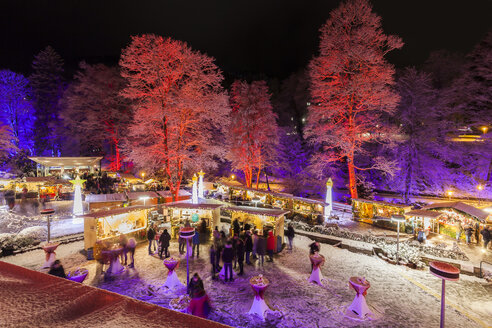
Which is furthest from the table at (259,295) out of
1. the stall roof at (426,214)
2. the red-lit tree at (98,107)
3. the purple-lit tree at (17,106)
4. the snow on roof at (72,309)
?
the purple-lit tree at (17,106)

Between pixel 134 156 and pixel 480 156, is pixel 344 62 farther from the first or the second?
pixel 134 156

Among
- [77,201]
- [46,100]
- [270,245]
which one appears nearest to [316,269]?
[270,245]

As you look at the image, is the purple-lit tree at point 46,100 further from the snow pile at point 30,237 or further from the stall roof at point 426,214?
the stall roof at point 426,214

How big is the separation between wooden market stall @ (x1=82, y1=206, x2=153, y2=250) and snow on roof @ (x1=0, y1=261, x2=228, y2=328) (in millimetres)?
9823

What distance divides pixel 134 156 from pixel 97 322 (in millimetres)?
17127

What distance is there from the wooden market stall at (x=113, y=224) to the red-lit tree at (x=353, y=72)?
45.5 feet

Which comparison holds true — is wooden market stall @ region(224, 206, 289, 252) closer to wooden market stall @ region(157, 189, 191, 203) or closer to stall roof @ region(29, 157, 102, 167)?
wooden market stall @ region(157, 189, 191, 203)

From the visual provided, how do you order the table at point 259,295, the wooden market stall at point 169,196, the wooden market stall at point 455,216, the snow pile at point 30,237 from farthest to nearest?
the wooden market stall at point 169,196, the wooden market stall at point 455,216, the snow pile at point 30,237, the table at point 259,295

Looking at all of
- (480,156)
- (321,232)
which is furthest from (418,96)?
(321,232)

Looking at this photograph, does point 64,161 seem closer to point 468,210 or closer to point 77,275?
point 77,275

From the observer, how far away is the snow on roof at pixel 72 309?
1.47m

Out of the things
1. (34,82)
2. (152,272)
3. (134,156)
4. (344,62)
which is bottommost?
(152,272)

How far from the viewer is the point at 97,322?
152cm

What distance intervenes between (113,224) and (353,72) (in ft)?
61.5
